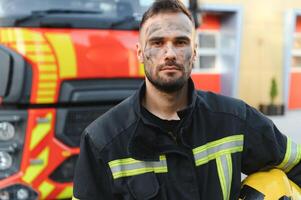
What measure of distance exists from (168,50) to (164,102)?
21cm

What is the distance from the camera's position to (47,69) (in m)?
2.77

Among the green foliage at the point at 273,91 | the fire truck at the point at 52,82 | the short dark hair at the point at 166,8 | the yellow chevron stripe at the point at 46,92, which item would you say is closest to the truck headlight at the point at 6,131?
the fire truck at the point at 52,82

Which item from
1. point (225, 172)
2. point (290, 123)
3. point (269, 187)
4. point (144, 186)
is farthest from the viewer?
point (290, 123)

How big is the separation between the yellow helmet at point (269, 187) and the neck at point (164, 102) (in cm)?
44

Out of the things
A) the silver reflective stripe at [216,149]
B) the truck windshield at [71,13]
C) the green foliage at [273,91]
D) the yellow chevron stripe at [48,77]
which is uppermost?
the truck windshield at [71,13]

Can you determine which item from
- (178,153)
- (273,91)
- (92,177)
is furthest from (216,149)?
(273,91)

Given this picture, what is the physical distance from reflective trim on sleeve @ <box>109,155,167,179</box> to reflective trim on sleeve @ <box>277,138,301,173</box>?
22.3 inches

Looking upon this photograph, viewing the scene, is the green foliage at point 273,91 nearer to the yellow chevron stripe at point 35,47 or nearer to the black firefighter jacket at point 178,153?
the yellow chevron stripe at point 35,47

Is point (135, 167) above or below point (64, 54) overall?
below

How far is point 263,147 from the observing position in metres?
1.80

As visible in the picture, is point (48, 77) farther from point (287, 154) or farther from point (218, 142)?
point (287, 154)

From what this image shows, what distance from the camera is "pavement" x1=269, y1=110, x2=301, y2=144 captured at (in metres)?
8.18

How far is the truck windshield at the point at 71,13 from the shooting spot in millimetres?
2887

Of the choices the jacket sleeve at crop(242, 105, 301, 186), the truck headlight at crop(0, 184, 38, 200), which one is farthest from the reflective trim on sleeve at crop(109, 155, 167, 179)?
the truck headlight at crop(0, 184, 38, 200)
